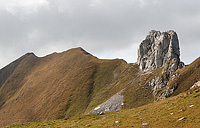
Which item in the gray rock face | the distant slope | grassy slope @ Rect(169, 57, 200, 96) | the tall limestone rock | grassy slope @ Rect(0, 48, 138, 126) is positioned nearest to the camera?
grassy slope @ Rect(169, 57, 200, 96)

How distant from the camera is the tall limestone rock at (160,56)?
103688 mm

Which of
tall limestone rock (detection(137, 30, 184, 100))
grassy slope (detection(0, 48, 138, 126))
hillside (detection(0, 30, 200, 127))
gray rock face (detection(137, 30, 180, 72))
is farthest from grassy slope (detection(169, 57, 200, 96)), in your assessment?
grassy slope (detection(0, 48, 138, 126))

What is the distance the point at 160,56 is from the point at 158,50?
4717 mm

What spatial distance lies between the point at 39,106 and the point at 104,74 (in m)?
59.3

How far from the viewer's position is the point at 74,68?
183250mm

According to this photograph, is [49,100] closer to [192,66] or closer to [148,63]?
[148,63]

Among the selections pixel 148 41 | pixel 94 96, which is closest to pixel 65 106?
pixel 94 96

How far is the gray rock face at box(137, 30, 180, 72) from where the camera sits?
123 m

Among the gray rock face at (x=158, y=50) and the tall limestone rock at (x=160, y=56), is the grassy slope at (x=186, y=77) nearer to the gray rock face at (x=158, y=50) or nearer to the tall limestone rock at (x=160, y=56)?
the tall limestone rock at (x=160, y=56)

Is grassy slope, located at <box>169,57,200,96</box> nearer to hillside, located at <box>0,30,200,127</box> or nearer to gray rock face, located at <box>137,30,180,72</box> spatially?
hillside, located at <box>0,30,200,127</box>

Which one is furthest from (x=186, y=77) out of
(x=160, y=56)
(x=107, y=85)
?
(x=107, y=85)

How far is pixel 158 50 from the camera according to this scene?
5020 inches

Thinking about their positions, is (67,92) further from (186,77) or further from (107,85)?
(186,77)

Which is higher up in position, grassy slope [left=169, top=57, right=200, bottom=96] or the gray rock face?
the gray rock face
